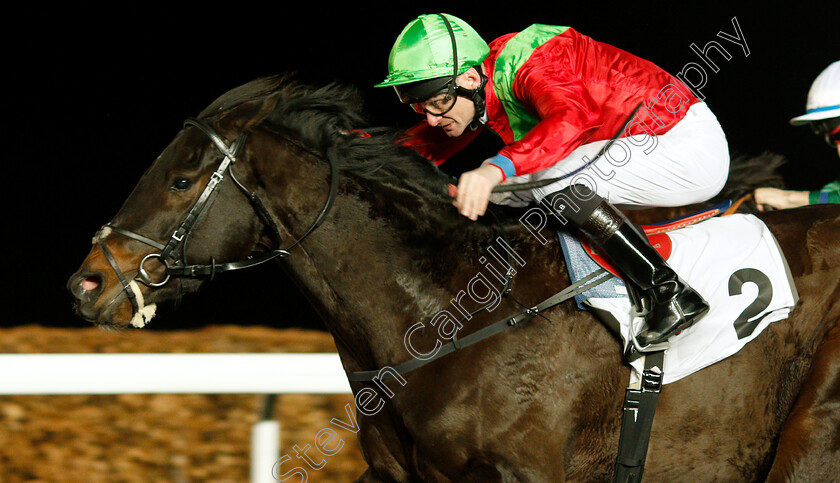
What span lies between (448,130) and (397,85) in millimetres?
253

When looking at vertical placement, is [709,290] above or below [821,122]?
below

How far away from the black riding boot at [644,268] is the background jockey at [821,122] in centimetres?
84

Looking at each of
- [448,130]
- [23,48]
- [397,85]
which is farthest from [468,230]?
[23,48]

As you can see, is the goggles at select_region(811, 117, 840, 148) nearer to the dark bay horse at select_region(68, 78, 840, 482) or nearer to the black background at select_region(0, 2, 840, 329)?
the dark bay horse at select_region(68, 78, 840, 482)

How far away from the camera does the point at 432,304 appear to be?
2461 millimetres

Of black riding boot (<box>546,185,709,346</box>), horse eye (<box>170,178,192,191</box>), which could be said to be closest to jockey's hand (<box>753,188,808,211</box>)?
black riding boot (<box>546,185,709,346</box>)

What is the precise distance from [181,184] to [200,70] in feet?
7.60

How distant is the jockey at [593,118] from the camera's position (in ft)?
7.62

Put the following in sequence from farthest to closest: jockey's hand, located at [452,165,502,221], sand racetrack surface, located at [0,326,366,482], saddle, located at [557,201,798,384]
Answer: sand racetrack surface, located at [0,326,366,482] → saddle, located at [557,201,798,384] → jockey's hand, located at [452,165,502,221]

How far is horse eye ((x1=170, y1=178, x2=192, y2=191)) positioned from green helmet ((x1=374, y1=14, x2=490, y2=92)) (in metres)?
0.67

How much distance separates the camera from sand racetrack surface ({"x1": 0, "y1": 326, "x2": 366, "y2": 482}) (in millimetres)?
3553

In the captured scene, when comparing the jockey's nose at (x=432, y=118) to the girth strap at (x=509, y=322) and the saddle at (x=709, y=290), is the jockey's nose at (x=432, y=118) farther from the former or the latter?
the girth strap at (x=509, y=322)

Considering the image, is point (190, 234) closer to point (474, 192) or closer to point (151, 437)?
point (474, 192)

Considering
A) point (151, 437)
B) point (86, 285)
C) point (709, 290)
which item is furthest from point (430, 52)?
point (151, 437)
